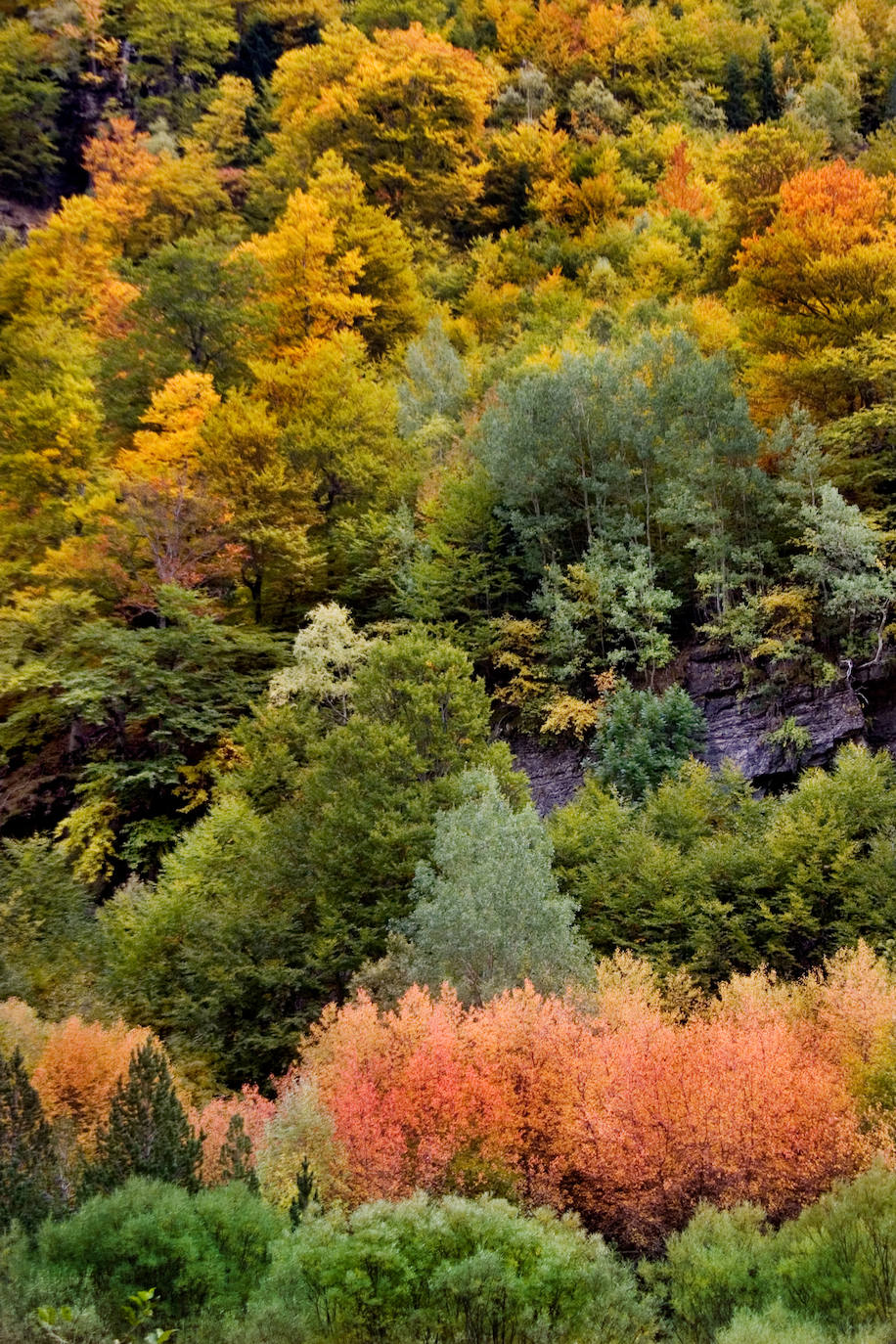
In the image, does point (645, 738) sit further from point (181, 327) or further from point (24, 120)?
point (24, 120)

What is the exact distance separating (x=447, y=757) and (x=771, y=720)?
8.98 metres

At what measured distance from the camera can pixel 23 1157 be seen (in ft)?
45.8

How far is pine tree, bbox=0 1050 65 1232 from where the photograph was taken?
13.2m

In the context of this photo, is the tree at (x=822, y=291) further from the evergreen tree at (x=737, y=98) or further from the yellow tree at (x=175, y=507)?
the evergreen tree at (x=737, y=98)

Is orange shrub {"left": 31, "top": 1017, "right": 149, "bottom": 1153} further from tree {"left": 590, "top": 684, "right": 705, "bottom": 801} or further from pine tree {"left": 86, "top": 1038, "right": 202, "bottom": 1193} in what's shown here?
tree {"left": 590, "top": 684, "right": 705, "bottom": 801}

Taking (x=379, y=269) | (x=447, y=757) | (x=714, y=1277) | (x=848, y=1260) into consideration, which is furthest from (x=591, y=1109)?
(x=379, y=269)

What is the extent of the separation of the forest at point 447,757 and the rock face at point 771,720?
0.22 m

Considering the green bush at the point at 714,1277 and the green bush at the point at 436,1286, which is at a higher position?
the green bush at the point at 436,1286

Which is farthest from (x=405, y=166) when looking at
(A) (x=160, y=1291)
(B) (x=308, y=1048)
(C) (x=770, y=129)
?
(A) (x=160, y=1291)

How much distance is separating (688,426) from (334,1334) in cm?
2571

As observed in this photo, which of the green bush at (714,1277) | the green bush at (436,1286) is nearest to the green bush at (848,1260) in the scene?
the green bush at (714,1277)

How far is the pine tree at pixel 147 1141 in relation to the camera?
552 inches

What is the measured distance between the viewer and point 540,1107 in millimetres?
18188

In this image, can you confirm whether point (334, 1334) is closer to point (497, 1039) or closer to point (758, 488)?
point (497, 1039)
